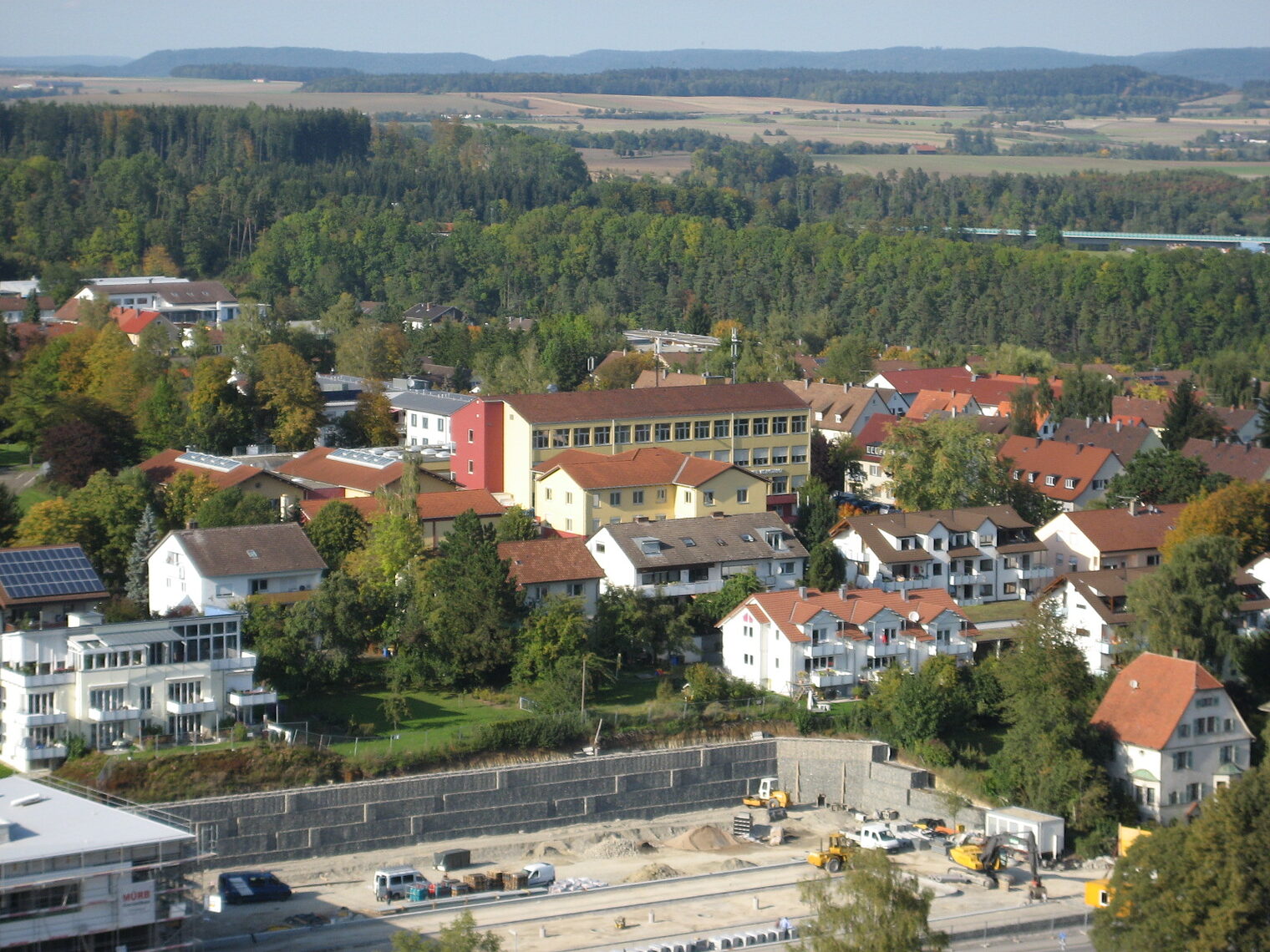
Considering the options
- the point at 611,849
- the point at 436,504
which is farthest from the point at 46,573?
the point at 611,849

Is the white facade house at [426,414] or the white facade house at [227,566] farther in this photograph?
the white facade house at [426,414]

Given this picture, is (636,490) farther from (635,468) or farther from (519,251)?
(519,251)

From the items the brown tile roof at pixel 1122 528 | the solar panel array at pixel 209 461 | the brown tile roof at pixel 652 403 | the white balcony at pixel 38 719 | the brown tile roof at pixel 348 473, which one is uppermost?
the brown tile roof at pixel 652 403

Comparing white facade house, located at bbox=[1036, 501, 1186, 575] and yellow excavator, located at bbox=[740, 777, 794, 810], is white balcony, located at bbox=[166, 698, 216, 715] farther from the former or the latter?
white facade house, located at bbox=[1036, 501, 1186, 575]

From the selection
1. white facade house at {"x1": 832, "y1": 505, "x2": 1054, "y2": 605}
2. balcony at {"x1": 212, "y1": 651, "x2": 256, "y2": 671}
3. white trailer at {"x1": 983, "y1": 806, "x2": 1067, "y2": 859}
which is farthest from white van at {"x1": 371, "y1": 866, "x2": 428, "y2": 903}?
white facade house at {"x1": 832, "y1": 505, "x2": 1054, "y2": 605}

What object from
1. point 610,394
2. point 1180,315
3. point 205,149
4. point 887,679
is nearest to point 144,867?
point 887,679

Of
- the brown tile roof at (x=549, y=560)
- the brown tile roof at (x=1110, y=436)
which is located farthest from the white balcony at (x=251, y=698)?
the brown tile roof at (x=1110, y=436)

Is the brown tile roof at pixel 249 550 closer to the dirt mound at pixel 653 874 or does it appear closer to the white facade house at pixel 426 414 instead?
the dirt mound at pixel 653 874

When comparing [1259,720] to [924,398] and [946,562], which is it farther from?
[924,398]

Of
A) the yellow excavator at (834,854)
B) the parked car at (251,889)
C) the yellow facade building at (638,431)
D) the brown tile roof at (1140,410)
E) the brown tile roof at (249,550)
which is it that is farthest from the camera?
the brown tile roof at (1140,410)
